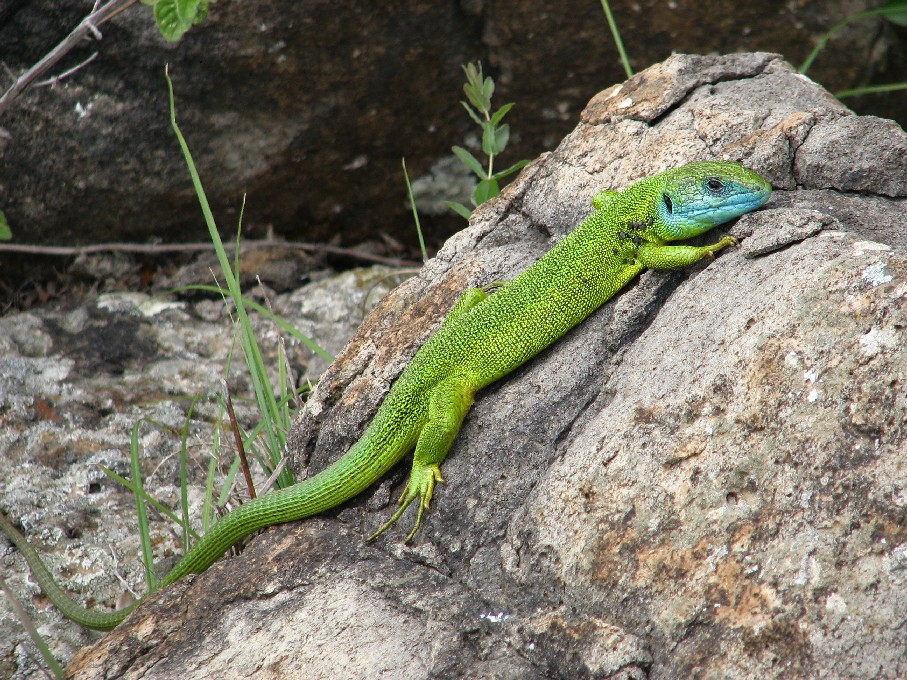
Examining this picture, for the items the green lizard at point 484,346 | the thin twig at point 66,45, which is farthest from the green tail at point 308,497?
the thin twig at point 66,45

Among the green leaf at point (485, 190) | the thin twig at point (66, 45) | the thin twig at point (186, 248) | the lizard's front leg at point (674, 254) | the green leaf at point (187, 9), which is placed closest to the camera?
the lizard's front leg at point (674, 254)

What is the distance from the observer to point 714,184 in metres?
3.81

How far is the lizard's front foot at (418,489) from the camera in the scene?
12.5 ft

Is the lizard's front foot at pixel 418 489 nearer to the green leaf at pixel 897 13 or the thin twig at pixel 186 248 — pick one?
the thin twig at pixel 186 248

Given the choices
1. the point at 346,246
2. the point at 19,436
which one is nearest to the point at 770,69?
the point at 346,246

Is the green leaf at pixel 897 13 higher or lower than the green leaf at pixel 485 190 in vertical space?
lower

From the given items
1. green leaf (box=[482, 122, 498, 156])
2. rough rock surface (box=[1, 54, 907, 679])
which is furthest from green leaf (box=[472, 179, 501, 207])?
rough rock surface (box=[1, 54, 907, 679])

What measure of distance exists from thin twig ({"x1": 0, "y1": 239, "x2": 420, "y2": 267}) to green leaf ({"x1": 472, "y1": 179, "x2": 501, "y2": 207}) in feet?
5.03

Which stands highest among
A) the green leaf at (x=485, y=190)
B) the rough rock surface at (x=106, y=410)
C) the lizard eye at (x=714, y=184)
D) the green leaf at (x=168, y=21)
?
the green leaf at (x=168, y=21)

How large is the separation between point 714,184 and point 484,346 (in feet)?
4.17

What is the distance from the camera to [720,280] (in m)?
3.55

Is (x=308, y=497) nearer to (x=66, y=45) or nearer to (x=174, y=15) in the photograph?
(x=174, y=15)

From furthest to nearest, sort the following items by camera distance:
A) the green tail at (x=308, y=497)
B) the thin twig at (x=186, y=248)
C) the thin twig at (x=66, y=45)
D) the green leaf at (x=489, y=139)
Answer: the thin twig at (x=186, y=248)
the green leaf at (x=489, y=139)
the thin twig at (x=66, y=45)
the green tail at (x=308, y=497)

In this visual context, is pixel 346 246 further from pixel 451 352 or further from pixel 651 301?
pixel 651 301
